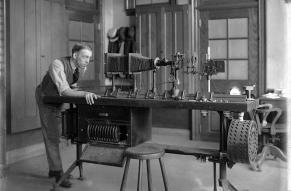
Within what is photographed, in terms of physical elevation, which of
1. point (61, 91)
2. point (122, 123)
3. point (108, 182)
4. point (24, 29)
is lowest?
point (108, 182)

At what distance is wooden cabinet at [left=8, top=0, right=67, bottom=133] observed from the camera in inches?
195

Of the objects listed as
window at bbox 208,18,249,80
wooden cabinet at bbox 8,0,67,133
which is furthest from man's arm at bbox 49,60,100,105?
window at bbox 208,18,249,80

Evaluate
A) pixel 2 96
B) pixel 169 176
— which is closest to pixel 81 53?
pixel 2 96

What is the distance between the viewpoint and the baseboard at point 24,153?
5031 mm

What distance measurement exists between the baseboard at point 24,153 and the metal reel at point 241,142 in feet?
9.96

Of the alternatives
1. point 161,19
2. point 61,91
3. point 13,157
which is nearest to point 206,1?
point 161,19

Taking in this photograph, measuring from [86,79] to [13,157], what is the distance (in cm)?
185

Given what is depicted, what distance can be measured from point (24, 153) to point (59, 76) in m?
1.80

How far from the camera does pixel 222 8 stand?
20.0 feet

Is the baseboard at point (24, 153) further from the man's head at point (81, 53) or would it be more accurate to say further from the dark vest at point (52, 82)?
the man's head at point (81, 53)

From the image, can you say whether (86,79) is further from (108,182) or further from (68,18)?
(108,182)

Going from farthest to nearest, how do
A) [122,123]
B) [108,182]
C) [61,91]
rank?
[108,182]
[61,91]
[122,123]

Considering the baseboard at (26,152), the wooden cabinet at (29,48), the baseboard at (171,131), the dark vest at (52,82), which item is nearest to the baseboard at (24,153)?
the baseboard at (26,152)

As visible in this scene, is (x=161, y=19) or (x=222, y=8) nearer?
(x=222, y=8)
